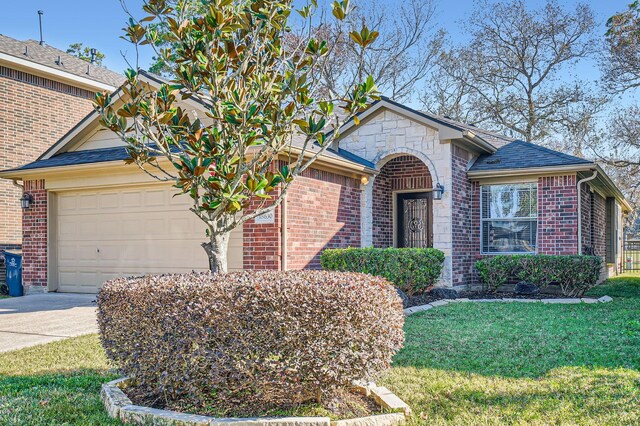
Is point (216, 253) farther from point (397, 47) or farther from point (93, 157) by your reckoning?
point (397, 47)

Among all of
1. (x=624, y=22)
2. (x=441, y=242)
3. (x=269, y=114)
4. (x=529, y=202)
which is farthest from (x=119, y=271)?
(x=624, y=22)

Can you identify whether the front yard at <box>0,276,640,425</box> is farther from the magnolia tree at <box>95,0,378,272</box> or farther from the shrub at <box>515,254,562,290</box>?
the shrub at <box>515,254,562,290</box>

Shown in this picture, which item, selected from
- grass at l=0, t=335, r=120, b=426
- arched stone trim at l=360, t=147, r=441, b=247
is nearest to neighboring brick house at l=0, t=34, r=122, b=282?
grass at l=0, t=335, r=120, b=426

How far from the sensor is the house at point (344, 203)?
11109 mm

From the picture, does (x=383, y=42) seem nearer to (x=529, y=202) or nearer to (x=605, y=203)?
(x=605, y=203)

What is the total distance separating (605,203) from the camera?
18.5 meters

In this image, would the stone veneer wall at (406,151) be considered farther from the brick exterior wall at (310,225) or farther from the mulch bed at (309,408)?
the mulch bed at (309,408)

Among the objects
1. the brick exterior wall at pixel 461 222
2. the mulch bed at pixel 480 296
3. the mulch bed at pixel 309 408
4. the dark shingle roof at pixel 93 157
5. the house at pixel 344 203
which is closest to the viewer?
the mulch bed at pixel 309 408

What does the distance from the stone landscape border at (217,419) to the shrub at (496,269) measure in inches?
305

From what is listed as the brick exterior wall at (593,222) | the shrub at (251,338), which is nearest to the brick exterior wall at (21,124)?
the shrub at (251,338)

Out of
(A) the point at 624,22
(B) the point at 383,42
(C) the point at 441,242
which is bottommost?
(C) the point at 441,242

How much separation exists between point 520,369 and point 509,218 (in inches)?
307

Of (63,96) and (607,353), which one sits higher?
(63,96)

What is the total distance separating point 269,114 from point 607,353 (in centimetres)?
444
